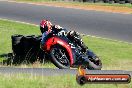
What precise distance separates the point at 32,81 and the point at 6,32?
1352cm

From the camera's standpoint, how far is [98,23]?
24.3 m

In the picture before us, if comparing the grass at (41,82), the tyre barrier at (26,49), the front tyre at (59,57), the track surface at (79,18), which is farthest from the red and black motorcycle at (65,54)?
the track surface at (79,18)

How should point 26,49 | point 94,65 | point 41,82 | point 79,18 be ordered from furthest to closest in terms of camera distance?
point 79,18 < point 26,49 < point 94,65 < point 41,82

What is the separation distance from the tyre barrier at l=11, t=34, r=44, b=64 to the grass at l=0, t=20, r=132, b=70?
2.63 ft

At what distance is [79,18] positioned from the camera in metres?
25.7

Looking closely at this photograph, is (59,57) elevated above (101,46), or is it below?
above

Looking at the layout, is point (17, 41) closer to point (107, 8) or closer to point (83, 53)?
point (83, 53)

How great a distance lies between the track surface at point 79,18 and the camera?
22.4 meters

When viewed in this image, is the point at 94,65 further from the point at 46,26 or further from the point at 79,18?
the point at 79,18

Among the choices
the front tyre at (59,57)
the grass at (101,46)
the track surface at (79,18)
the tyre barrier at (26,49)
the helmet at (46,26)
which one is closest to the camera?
the front tyre at (59,57)

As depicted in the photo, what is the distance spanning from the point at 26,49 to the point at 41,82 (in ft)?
24.3

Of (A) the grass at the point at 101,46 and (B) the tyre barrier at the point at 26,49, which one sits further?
(A) the grass at the point at 101,46

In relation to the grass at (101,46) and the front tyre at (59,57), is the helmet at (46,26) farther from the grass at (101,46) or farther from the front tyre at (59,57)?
the grass at (101,46)

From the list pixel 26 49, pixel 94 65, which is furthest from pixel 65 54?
pixel 26 49
